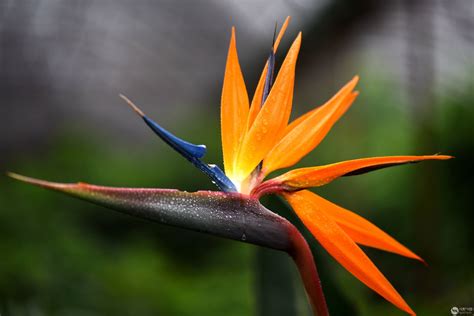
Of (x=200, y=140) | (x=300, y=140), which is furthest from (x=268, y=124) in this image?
(x=200, y=140)

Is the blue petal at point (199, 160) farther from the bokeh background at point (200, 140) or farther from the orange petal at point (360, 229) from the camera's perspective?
the bokeh background at point (200, 140)

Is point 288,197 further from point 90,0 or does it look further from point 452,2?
point 90,0

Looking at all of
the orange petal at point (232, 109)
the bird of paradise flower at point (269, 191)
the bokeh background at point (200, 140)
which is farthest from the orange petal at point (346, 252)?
the bokeh background at point (200, 140)

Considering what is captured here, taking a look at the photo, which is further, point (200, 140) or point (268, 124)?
point (200, 140)

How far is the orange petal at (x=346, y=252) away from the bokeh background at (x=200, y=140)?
0.73 feet

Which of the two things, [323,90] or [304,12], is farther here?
[323,90]

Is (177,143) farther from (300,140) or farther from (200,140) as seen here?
(200,140)

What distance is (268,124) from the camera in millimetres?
667

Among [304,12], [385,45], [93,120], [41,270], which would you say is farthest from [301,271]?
[93,120]

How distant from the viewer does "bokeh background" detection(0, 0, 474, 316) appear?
1877mm

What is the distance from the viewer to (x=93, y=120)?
19.1 ft

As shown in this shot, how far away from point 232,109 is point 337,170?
0.49 ft

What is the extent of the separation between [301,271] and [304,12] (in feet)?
9.35

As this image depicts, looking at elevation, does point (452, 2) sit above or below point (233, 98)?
above
